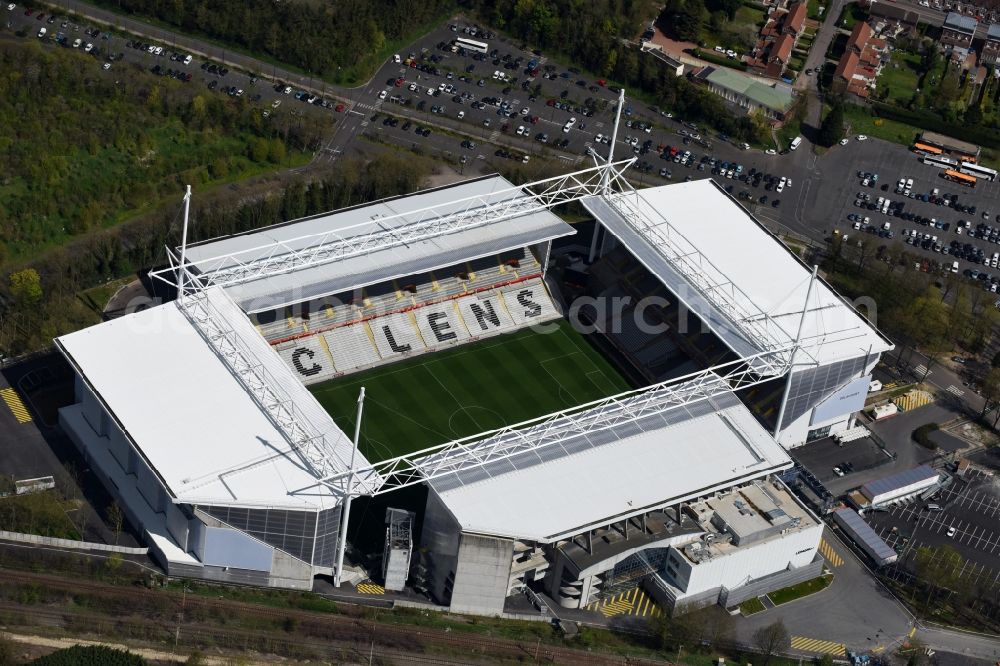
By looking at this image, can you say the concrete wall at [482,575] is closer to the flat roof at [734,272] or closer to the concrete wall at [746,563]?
the concrete wall at [746,563]

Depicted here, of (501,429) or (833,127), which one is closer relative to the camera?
(501,429)

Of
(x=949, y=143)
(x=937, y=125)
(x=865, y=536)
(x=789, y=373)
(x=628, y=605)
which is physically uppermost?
(x=937, y=125)

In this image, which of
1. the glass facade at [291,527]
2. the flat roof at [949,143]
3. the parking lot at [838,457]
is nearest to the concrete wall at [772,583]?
the parking lot at [838,457]

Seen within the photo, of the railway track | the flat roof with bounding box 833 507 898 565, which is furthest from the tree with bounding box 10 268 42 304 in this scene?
the flat roof with bounding box 833 507 898 565

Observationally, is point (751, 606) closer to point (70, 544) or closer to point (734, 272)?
point (734, 272)

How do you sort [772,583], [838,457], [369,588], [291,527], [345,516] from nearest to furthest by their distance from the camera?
[291,527]
[345,516]
[369,588]
[772,583]
[838,457]

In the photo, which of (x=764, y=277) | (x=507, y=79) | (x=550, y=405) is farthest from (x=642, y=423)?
(x=507, y=79)

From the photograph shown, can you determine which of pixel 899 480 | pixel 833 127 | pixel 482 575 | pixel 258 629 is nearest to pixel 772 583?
pixel 899 480
